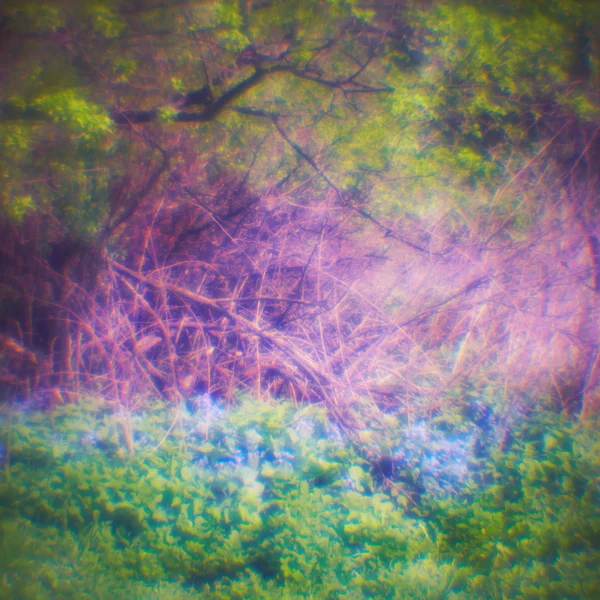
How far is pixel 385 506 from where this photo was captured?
2.71 m

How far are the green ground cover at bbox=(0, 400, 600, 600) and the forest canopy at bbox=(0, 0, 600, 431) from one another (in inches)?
28.6

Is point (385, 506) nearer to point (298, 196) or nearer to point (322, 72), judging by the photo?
point (298, 196)

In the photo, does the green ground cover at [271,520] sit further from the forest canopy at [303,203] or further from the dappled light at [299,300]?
the forest canopy at [303,203]

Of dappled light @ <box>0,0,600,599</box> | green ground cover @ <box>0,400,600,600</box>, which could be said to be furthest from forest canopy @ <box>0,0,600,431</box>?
green ground cover @ <box>0,400,600,600</box>

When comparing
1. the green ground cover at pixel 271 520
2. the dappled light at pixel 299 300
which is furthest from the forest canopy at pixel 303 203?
the green ground cover at pixel 271 520

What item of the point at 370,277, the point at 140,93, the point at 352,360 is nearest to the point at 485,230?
the point at 370,277

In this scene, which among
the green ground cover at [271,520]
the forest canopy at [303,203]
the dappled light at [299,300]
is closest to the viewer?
the green ground cover at [271,520]

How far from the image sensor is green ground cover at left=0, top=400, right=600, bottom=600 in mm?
2281

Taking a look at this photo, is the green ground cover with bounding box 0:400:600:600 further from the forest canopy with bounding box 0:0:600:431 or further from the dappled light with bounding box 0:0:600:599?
the forest canopy with bounding box 0:0:600:431

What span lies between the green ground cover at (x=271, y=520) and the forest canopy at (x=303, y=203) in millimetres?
728

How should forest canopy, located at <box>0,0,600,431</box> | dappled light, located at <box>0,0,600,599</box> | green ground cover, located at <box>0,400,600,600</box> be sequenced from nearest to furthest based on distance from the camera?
green ground cover, located at <box>0,400,600,600</box>
dappled light, located at <box>0,0,600,599</box>
forest canopy, located at <box>0,0,600,431</box>

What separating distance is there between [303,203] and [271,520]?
4.26 m

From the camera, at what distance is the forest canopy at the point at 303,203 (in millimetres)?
3746

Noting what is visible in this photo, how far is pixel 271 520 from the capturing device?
2.47 metres
